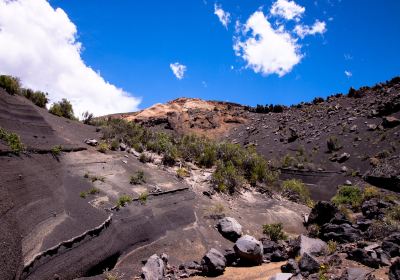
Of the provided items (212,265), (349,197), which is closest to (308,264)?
(212,265)

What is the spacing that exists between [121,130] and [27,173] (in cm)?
921

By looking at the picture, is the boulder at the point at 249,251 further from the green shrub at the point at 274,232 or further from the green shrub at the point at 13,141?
the green shrub at the point at 13,141

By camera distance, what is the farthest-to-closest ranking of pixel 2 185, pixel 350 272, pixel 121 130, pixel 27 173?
pixel 121 130 < pixel 27 173 < pixel 2 185 < pixel 350 272

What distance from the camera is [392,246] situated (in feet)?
32.5

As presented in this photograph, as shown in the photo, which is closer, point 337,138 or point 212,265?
point 212,265

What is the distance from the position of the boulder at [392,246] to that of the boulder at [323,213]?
4450mm

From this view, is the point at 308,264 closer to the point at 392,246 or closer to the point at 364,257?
the point at 364,257

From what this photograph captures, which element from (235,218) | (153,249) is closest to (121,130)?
(235,218)

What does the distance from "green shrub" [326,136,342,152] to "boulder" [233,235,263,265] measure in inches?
890

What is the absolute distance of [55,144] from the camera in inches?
549

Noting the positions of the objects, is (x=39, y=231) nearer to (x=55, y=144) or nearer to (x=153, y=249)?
(x=153, y=249)

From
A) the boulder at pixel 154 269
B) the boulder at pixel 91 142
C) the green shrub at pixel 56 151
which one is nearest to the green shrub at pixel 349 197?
the boulder at pixel 91 142

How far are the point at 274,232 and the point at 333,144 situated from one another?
20.5m

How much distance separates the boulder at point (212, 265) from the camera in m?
10.0
